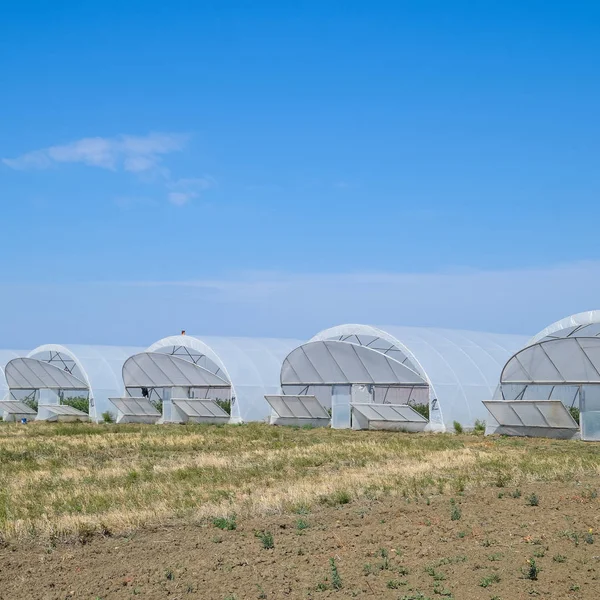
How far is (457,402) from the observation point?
34.6 m

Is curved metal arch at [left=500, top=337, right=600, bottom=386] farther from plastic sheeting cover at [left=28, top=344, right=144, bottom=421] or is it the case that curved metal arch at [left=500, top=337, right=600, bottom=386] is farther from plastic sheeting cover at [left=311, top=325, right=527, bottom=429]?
plastic sheeting cover at [left=28, top=344, right=144, bottom=421]

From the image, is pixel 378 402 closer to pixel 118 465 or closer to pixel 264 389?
pixel 264 389

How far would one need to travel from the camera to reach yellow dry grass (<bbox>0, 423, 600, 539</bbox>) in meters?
13.3

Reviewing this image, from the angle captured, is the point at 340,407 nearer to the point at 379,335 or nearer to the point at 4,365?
the point at 379,335

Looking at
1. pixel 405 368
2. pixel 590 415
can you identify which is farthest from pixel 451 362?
pixel 590 415

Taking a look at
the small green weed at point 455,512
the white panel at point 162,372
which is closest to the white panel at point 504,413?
the white panel at point 162,372

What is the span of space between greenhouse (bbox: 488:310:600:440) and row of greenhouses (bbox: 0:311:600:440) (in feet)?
0.13

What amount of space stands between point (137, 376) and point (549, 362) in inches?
989

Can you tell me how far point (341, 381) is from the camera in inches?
1549

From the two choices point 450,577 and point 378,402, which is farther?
point 378,402

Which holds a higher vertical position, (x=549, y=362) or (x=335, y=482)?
(x=549, y=362)

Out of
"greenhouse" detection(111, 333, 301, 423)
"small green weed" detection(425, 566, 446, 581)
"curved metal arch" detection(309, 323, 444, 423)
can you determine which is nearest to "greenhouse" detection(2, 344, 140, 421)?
"greenhouse" detection(111, 333, 301, 423)

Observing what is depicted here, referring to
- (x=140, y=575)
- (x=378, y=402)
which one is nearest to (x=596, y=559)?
(x=140, y=575)

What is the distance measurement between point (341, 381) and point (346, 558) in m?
29.5
